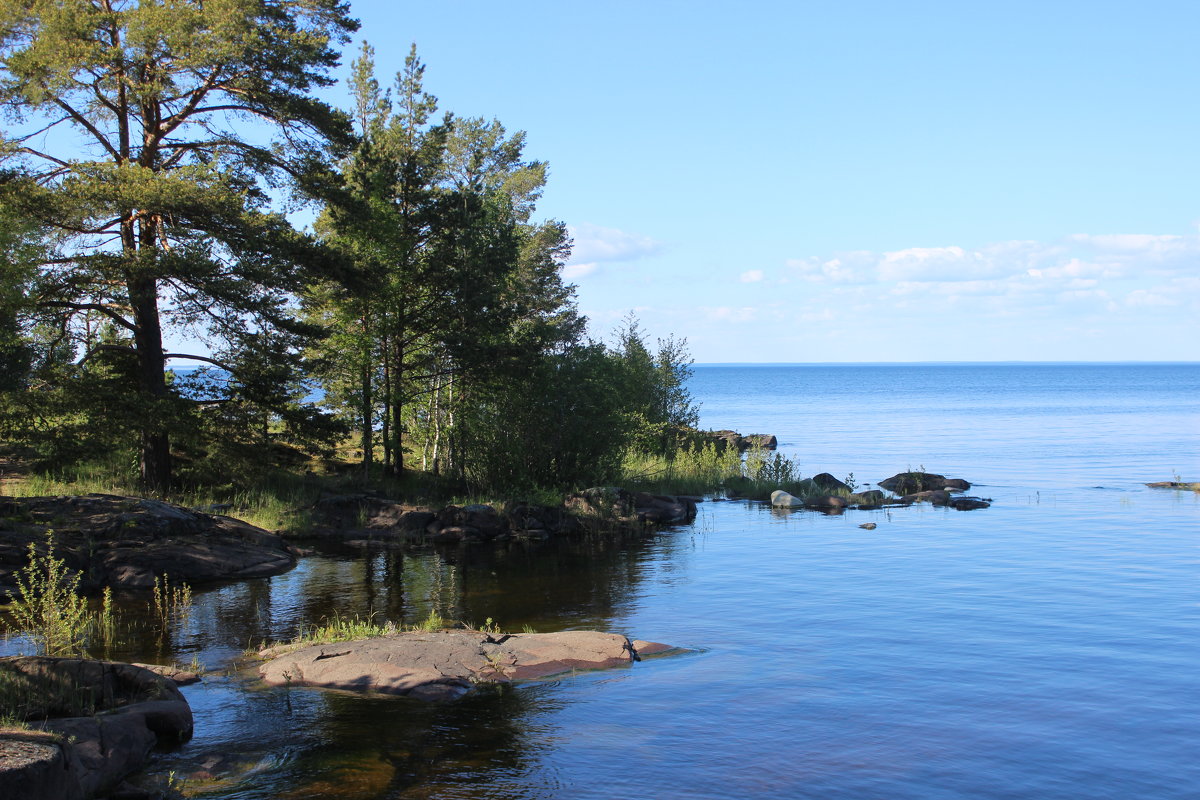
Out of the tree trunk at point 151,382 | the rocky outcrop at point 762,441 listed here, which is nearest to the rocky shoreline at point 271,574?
the tree trunk at point 151,382

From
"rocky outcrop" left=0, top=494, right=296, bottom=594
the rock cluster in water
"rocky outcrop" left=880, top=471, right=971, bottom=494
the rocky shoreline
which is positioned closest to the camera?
A: the rocky shoreline

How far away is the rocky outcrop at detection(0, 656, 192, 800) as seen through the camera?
7.12m

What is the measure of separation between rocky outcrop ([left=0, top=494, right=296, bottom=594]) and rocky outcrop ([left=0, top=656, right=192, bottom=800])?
27.2ft

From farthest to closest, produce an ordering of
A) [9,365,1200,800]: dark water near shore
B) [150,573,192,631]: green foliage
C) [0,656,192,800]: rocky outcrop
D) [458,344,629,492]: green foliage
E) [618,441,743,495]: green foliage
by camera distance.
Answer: [618,441,743,495]: green foliage
[458,344,629,492]: green foliage
[150,573,192,631]: green foliage
[9,365,1200,800]: dark water near shore
[0,656,192,800]: rocky outcrop

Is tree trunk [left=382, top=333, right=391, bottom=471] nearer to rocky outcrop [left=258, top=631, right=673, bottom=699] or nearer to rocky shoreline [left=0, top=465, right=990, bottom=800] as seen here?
rocky shoreline [left=0, top=465, right=990, bottom=800]

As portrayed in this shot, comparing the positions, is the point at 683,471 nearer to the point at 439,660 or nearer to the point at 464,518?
the point at 464,518

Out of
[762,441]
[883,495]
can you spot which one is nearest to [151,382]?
[883,495]

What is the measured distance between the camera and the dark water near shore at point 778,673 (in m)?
9.34

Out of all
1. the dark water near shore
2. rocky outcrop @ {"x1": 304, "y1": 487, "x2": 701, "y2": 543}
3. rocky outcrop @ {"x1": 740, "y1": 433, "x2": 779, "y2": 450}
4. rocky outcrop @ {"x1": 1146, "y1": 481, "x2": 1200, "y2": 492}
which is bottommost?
the dark water near shore

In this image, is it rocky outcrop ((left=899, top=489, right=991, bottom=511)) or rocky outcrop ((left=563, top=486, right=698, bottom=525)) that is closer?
rocky outcrop ((left=563, top=486, right=698, bottom=525))

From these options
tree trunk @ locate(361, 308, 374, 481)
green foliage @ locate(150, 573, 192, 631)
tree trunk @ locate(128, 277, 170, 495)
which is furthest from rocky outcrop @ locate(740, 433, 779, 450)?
green foliage @ locate(150, 573, 192, 631)

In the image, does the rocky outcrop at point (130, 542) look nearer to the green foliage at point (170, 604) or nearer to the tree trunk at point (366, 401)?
the green foliage at point (170, 604)

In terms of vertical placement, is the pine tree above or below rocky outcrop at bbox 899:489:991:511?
above

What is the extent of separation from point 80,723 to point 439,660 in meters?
4.60
